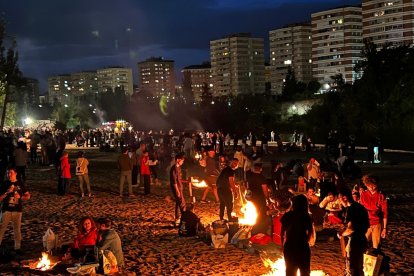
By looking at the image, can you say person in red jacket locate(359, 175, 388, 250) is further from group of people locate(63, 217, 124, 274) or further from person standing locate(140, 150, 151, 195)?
person standing locate(140, 150, 151, 195)

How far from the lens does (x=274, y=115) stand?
62.9 metres

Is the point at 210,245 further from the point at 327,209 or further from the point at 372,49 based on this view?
the point at 372,49

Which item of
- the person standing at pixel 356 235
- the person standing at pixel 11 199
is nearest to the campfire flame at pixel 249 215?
the person standing at pixel 356 235

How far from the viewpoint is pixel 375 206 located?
838 centimetres

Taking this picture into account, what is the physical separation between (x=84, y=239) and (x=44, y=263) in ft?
2.55

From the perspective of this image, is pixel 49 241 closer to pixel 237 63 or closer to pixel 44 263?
pixel 44 263

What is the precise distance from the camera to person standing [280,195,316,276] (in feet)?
20.7

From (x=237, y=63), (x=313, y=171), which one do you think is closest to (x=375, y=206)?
(x=313, y=171)

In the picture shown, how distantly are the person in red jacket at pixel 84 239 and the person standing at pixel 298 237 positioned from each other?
4089 millimetres

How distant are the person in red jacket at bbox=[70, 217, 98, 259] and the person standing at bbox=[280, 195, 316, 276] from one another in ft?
13.4

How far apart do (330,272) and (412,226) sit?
4286 millimetres

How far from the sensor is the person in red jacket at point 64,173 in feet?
55.6

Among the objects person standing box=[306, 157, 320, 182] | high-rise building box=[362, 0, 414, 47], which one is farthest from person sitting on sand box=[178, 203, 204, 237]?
high-rise building box=[362, 0, 414, 47]

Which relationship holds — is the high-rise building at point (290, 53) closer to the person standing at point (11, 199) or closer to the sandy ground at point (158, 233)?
the sandy ground at point (158, 233)
